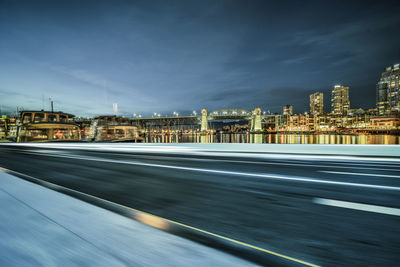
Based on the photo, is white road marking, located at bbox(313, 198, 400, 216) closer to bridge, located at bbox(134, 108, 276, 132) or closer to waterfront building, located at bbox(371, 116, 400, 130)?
bridge, located at bbox(134, 108, 276, 132)

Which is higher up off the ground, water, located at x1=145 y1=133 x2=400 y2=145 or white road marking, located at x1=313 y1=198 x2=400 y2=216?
white road marking, located at x1=313 y1=198 x2=400 y2=216

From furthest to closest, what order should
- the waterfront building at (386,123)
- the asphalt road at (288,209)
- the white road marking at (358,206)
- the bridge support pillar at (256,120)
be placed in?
Result: the waterfront building at (386,123)
the bridge support pillar at (256,120)
the white road marking at (358,206)
the asphalt road at (288,209)

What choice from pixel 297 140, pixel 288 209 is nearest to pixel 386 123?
pixel 297 140

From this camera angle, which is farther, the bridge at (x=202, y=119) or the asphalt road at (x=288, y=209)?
the bridge at (x=202, y=119)

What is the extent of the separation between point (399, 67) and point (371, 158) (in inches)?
11280

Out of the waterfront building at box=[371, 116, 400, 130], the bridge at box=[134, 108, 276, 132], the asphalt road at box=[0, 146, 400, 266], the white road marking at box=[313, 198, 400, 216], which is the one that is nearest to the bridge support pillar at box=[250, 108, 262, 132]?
the bridge at box=[134, 108, 276, 132]

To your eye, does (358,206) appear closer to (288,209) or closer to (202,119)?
(288,209)

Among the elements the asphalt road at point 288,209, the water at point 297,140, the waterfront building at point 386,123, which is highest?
the waterfront building at point 386,123

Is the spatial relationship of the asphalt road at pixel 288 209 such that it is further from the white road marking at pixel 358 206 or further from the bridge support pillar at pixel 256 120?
the bridge support pillar at pixel 256 120

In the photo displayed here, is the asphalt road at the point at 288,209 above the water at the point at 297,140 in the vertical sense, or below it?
above

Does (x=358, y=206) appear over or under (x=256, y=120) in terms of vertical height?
under

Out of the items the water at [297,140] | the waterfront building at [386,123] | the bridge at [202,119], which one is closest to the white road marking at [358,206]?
the water at [297,140]

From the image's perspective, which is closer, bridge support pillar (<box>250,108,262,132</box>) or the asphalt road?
the asphalt road

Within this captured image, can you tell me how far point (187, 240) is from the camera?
159cm
